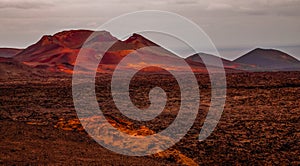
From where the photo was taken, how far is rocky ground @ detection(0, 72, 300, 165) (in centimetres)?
1302

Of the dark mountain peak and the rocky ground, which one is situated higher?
the dark mountain peak

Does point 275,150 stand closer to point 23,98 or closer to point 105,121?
point 105,121

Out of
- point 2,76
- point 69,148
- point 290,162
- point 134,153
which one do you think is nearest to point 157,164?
point 134,153

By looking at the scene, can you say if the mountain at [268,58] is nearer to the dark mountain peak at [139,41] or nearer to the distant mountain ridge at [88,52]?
the distant mountain ridge at [88,52]

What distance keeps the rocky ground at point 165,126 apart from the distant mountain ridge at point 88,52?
32675 millimetres

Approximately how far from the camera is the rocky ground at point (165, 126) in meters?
13.0

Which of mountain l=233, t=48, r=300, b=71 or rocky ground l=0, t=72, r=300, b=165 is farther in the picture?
mountain l=233, t=48, r=300, b=71

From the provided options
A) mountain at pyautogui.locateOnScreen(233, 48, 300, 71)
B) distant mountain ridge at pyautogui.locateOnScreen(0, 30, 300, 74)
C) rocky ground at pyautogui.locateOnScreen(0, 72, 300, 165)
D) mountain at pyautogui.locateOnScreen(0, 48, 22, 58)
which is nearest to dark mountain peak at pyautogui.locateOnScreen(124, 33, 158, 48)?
distant mountain ridge at pyautogui.locateOnScreen(0, 30, 300, 74)

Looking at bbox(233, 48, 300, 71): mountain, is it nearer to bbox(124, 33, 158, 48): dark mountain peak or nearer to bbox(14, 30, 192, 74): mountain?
bbox(124, 33, 158, 48): dark mountain peak

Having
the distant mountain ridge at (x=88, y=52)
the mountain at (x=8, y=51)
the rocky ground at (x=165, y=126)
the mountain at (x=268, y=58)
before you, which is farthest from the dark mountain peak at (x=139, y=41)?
the rocky ground at (x=165, y=126)

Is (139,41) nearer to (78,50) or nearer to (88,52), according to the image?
(88,52)

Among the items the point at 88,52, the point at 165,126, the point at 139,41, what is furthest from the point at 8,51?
the point at 165,126

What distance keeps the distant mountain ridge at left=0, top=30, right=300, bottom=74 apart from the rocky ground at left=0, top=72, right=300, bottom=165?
3267 centimetres

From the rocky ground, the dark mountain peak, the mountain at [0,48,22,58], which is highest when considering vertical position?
the dark mountain peak
